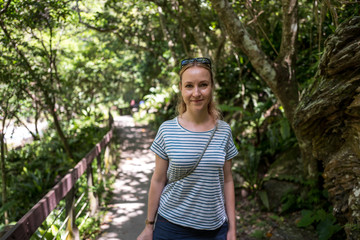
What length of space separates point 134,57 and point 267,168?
36.8 feet

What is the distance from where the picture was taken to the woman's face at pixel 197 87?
2035 millimetres

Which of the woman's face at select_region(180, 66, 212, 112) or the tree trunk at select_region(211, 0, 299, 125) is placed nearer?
the woman's face at select_region(180, 66, 212, 112)

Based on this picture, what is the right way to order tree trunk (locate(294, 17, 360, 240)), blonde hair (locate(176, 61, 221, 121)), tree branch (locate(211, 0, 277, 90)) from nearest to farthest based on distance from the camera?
blonde hair (locate(176, 61, 221, 121)) < tree trunk (locate(294, 17, 360, 240)) < tree branch (locate(211, 0, 277, 90))

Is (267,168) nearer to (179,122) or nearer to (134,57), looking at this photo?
(179,122)

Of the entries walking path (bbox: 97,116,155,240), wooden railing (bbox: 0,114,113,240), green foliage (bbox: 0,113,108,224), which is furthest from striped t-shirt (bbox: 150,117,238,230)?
green foliage (bbox: 0,113,108,224)

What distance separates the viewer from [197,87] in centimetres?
204

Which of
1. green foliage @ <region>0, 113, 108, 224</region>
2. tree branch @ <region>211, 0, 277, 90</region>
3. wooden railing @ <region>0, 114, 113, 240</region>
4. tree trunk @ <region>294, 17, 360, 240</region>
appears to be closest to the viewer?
wooden railing @ <region>0, 114, 113, 240</region>

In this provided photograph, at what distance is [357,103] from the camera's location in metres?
2.84

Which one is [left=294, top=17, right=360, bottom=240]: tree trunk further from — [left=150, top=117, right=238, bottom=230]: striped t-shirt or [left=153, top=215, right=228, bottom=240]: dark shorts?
[left=153, top=215, right=228, bottom=240]: dark shorts

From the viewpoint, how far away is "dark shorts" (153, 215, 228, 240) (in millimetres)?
1992

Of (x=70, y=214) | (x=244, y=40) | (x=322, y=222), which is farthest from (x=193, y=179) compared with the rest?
(x=322, y=222)

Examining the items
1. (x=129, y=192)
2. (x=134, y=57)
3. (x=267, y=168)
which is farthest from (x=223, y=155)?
(x=134, y=57)

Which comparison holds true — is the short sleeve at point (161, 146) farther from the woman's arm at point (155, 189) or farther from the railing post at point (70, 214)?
the railing post at point (70, 214)

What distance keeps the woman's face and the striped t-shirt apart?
19 cm
